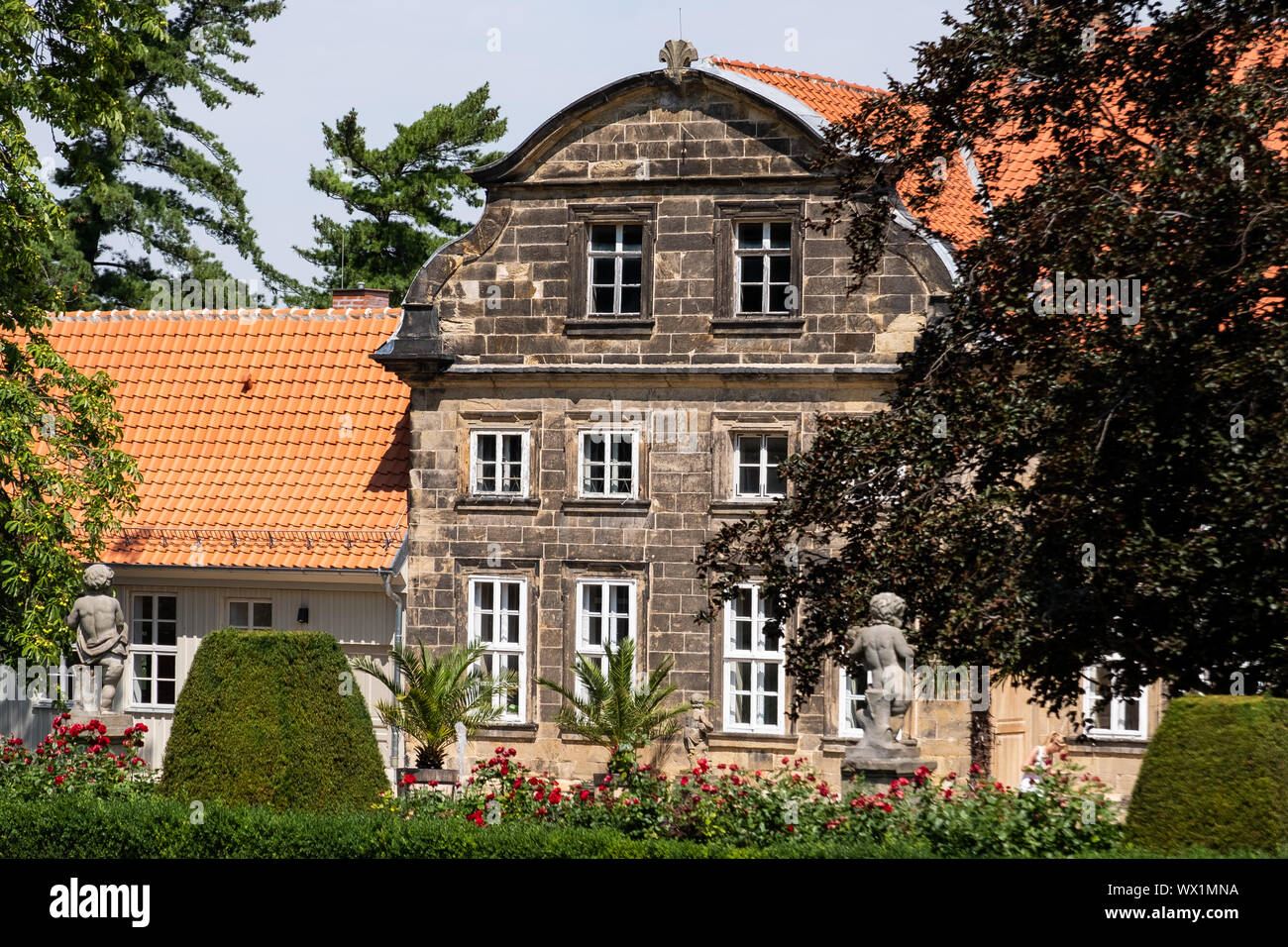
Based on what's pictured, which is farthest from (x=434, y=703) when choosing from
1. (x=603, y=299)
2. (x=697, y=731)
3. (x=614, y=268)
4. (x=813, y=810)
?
(x=813, y=810)

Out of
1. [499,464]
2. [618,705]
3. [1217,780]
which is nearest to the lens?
[1217,780]

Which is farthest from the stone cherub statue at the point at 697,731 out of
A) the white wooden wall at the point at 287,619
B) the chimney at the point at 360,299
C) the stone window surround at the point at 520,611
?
the chimney at the point at 360,299

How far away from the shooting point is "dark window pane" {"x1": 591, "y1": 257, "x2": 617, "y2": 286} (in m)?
25.1

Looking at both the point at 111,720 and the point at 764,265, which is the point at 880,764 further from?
the point at 764,265

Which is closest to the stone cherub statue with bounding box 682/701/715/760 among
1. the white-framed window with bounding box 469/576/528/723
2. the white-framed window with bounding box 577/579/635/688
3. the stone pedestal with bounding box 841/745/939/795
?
the white-framed window with bounding box 577/579/635/688

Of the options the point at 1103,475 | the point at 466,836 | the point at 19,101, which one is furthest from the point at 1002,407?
the point at 19,101

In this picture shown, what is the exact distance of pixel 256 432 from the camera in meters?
27.2

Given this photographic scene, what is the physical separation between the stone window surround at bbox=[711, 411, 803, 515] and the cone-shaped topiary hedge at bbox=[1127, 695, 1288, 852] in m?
12.3

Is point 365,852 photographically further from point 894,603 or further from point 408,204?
point 408,204

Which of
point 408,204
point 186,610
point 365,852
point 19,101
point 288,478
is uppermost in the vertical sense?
point 408,204

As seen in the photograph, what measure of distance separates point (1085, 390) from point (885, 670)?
3.02 metres

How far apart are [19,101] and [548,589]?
9158 millimetres

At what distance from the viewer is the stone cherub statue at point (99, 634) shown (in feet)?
62.1

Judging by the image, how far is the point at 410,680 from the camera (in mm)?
23062
